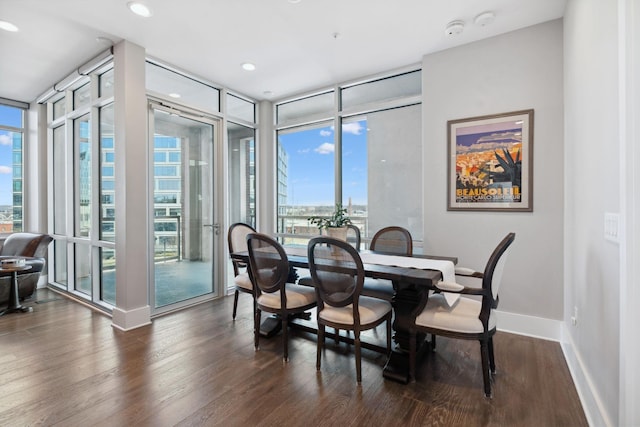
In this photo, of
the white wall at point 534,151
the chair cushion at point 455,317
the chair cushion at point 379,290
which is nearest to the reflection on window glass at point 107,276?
the chair cushion at point 379,290

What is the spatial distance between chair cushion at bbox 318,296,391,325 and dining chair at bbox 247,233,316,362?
1.12ft

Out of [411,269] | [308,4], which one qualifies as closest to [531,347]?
[411,269]

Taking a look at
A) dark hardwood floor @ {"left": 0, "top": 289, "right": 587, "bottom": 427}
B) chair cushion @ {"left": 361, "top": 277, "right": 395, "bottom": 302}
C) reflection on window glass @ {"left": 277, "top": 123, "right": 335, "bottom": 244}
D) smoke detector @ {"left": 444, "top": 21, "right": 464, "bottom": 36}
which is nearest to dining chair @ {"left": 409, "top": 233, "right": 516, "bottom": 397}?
dark hardwood floor @ {"left": 0, "top": 289, "right": 587, "bottom": 427}

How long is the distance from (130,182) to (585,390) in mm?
4052

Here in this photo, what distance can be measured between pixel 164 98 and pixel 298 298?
279cm

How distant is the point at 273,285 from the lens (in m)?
2.60

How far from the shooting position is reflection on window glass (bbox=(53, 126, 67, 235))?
466 centimetres

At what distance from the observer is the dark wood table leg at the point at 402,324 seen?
2.25 m

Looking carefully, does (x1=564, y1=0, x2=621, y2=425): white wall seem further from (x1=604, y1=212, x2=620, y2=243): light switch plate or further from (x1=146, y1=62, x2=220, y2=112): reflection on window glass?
(x1=146, y1=62, x2=220, y2=112): reflection on window glass

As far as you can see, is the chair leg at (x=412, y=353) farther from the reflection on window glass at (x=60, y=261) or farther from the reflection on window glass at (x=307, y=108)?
the reflection on window glass at (x=60, y=261)

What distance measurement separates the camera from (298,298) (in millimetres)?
2635

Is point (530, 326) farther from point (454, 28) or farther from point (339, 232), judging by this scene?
point (454, 28)

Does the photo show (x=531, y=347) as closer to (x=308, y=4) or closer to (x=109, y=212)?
(x=308, y=4)

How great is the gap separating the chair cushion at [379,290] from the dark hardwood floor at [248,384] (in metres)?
0.42
